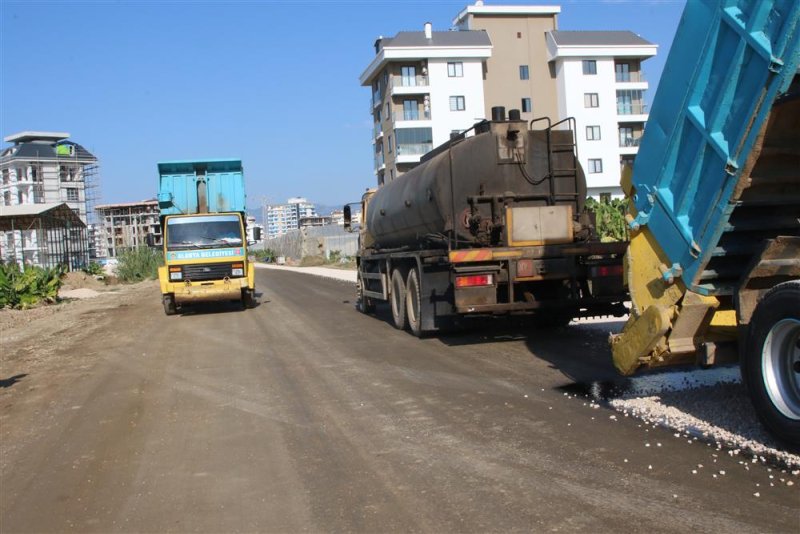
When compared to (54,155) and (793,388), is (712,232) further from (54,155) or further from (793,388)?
(54,155)

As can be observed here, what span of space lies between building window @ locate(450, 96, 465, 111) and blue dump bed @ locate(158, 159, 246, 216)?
1770 inches

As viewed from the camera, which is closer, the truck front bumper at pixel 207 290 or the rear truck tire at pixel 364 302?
→ the rear truck tire at pixel 364 302

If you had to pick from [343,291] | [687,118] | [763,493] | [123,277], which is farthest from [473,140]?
[123,277]

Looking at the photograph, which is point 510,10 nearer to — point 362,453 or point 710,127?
point 710,127

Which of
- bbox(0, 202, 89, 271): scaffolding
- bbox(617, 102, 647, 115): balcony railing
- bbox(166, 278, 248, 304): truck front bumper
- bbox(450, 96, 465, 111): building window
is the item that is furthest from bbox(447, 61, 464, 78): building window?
bbox(166, 278, 248, 304): truck front bumper

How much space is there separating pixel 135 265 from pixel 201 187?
86.9 ft

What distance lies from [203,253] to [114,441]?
1253 centimetres

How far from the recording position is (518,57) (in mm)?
65438

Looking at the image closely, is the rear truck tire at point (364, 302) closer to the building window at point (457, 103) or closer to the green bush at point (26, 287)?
the green bush at point (26, 287)

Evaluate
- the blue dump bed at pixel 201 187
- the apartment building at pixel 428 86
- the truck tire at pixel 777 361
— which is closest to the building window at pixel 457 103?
the apartment building at pixel 428 86

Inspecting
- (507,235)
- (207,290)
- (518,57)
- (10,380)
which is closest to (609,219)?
(207,290)

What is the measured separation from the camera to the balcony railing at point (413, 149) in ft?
201

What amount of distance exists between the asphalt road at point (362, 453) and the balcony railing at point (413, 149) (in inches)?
2043

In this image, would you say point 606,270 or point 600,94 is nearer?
point 606,270
